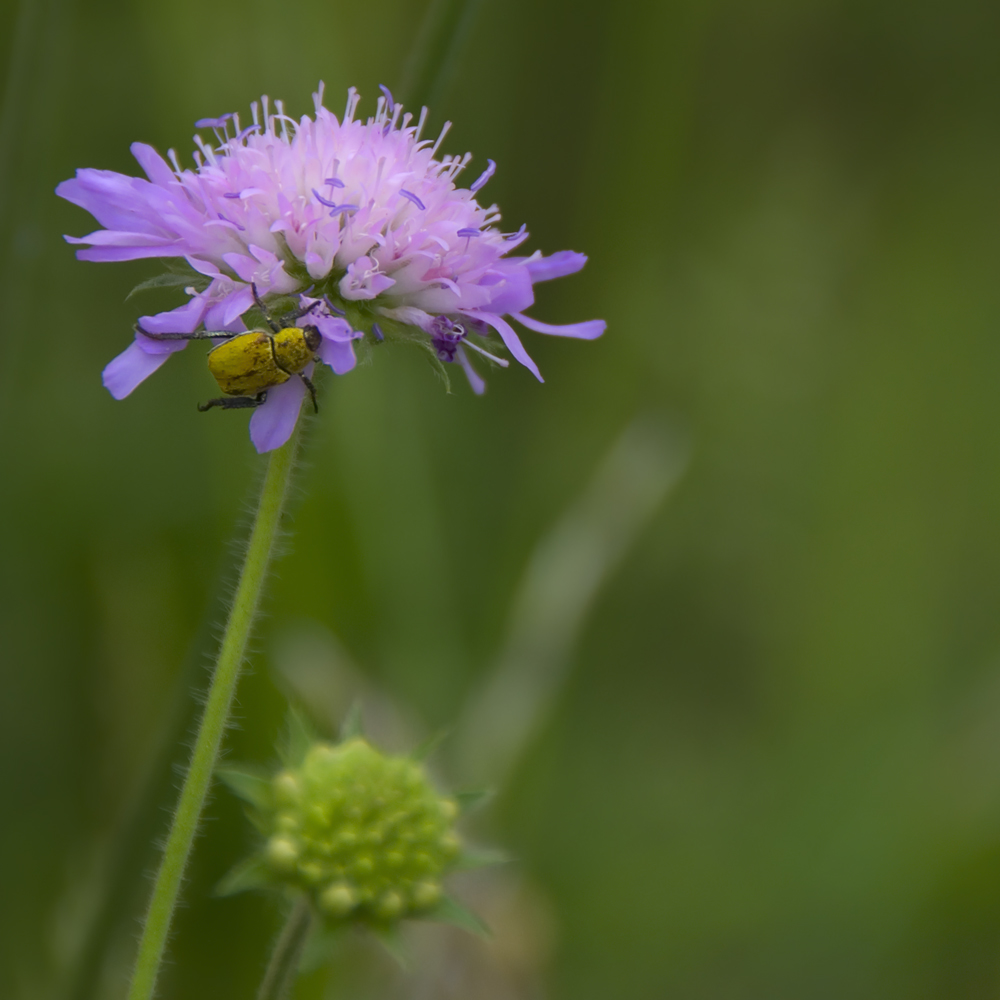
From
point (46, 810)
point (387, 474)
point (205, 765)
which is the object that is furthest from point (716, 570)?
point (205, 765)

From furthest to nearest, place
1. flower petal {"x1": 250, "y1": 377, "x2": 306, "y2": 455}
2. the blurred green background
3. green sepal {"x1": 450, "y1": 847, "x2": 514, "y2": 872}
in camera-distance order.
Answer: the blurred green background, green sepal {"x1": 450, "y1": 847, "x2": 514, "y2": 872}, flower petal {"x1": 250, "y1": 377, "x2": 306, "y2": 455}

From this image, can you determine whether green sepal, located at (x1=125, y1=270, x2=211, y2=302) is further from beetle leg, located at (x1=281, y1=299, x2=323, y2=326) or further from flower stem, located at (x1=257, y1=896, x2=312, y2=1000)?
flower stem, located at (x1=257, y1=896, x2=312, y2=1000)

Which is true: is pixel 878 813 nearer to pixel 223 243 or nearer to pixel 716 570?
pixel 716 570

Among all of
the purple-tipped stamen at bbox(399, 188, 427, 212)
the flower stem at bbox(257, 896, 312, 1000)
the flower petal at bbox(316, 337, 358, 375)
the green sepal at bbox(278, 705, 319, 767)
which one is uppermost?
the purple-tipped stamen at bbox(399, 188, 427, 212)

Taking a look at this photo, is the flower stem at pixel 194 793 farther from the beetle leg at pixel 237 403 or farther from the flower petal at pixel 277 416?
the beetle leg at pixel 237 403

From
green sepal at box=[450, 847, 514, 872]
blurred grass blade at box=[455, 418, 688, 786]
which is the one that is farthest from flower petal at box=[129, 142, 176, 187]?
blurred grass blade at box=[455, 418, 688, 786]

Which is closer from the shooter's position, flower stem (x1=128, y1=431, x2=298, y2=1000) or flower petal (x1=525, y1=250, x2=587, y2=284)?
flower stem (x1=128, y1=431, x2=298, y2=1000)

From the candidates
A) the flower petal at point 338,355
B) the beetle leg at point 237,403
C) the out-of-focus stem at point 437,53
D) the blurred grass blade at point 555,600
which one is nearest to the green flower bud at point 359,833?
the beetle leg at point 237,403
